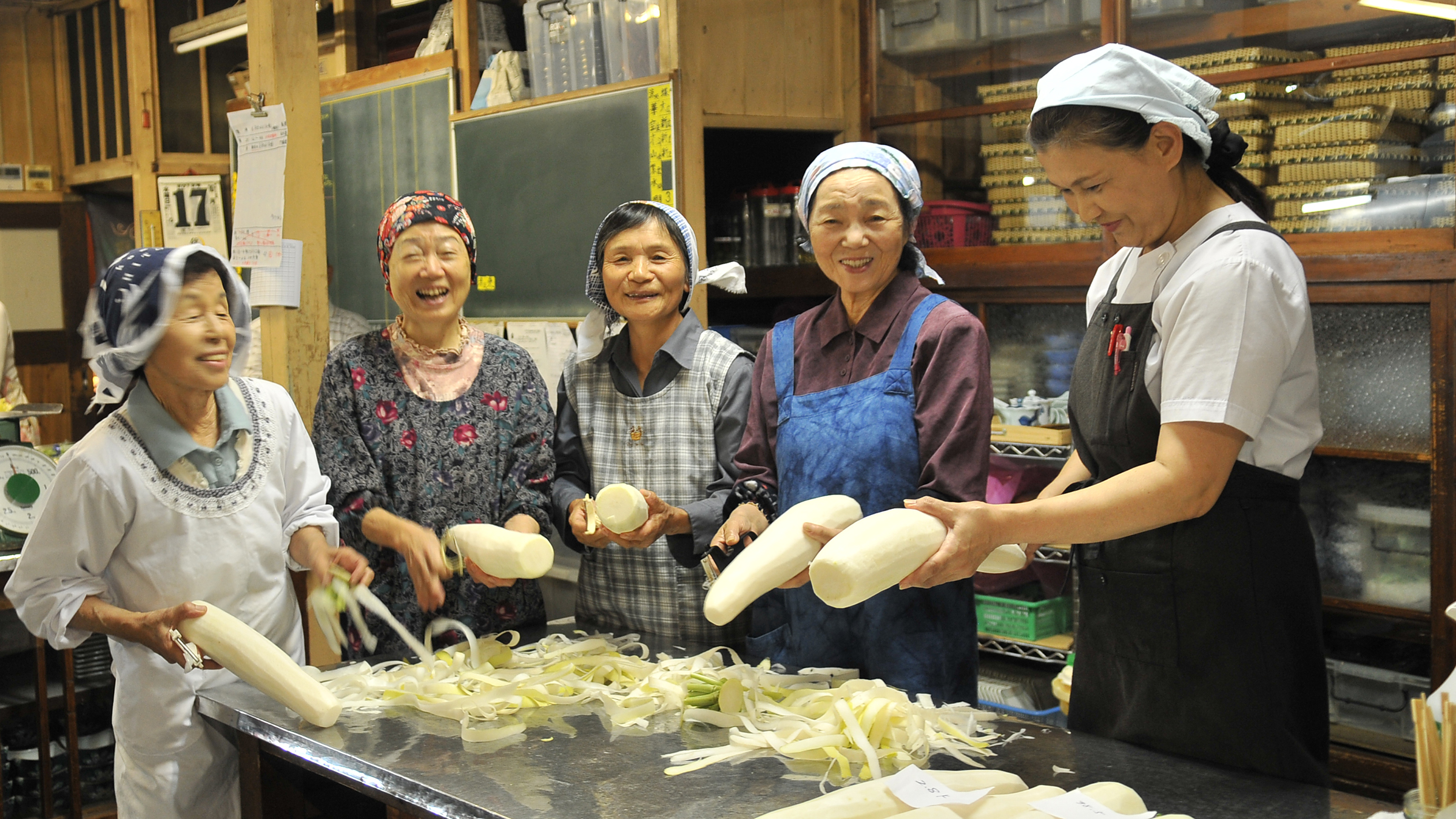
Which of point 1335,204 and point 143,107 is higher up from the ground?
point 143,107

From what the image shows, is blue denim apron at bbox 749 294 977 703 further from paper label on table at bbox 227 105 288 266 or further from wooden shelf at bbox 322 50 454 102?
wooden shelf at bbox 322 50 454 102

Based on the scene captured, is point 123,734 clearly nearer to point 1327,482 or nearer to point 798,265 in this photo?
point 798,265

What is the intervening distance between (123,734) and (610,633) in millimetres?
994

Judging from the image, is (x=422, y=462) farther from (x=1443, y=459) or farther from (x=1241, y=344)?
(x=1443, y=459)

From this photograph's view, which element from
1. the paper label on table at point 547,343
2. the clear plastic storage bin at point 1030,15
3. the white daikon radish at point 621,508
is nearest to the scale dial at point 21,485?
the paper label on table at point 547,343

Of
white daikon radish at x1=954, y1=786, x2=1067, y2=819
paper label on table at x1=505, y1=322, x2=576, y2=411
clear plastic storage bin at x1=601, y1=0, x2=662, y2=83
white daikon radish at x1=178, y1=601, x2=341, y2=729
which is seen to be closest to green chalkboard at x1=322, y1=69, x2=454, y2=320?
paper label on table at x1=505, y1=322, x2=576, y2=411

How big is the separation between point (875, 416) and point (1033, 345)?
1.73 meters

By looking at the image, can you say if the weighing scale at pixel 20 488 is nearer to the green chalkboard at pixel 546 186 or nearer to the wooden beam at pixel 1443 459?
the green chalkboard at pixel 546 186

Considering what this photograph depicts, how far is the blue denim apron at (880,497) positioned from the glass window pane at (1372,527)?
1.35m

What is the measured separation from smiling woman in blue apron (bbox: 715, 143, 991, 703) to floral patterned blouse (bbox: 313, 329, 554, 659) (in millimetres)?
512

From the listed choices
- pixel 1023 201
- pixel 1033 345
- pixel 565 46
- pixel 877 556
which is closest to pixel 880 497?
pixel 877 556

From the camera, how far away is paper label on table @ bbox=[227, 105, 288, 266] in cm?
332

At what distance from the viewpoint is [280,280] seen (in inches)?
132

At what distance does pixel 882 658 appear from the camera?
2264 millimetres
